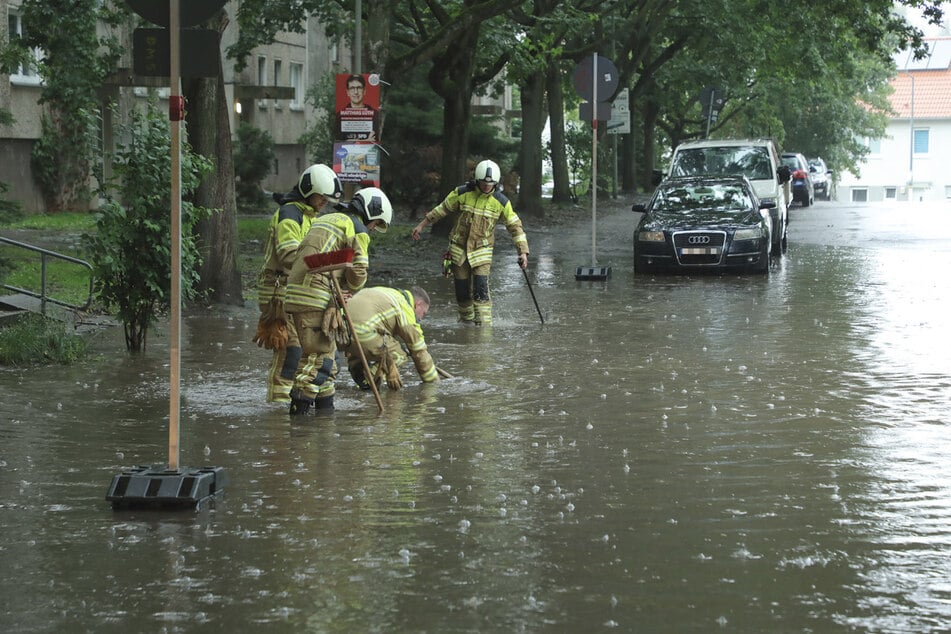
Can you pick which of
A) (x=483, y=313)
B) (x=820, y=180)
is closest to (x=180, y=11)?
(x=483, y=313)

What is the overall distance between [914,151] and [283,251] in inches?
3950

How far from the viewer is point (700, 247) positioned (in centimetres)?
2262

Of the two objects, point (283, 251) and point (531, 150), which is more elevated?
point (531, 150)

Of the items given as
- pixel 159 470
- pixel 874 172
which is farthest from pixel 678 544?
pixel 874 172

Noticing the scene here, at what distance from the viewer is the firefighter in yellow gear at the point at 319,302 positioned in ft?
33.2

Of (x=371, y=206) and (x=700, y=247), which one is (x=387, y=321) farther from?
(x=700, y=247)

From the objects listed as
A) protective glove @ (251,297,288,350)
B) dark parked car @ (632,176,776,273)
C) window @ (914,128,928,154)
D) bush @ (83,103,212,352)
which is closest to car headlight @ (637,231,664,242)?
dark parked car @ (632,176,776,273)

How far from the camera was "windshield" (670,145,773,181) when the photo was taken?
2822cm

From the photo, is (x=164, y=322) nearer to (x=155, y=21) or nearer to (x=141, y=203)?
(x=141, y=203)

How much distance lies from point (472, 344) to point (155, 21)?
7069mm

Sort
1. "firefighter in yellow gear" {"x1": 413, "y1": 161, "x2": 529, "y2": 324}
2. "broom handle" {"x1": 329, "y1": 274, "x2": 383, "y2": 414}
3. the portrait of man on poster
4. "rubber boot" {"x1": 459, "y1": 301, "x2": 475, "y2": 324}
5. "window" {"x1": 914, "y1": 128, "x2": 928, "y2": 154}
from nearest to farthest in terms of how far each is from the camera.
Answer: "broom handle" {"x1": 329, "y1": 274, "x2": 383, "y2": 414}, "firefighter in yellow gear" {"x1": 413, "y1": 161, "x2": 529, "y2": 324}, "rubber boot" {"x1": 459, "y1": 301, "x2": 475, "y2": 324}, the portrait of man on poster, "window" {"x1": 914, "y1": 128, "x2": 928, "y2": 154}

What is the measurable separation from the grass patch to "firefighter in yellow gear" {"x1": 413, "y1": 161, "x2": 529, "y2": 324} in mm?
4039

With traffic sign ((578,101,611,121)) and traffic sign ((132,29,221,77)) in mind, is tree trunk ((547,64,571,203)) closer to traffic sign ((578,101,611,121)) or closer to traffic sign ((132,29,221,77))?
traffic sign ((578,101,611,121))

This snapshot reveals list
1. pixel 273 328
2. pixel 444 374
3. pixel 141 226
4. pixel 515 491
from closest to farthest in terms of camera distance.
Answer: pixel 515 491
pixel 273 328
pixel 444 374
pixel 141 226
